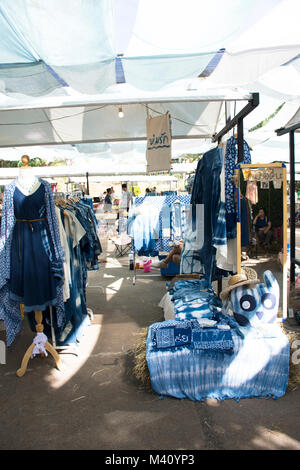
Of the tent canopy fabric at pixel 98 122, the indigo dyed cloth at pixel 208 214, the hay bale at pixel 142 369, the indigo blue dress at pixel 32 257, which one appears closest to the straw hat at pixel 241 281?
the indigo dyed cloth at pixel 208 214

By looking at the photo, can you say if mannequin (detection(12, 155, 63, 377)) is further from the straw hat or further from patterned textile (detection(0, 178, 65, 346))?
the straw hat

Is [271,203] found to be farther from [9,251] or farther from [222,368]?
[9,251]

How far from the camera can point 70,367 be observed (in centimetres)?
333

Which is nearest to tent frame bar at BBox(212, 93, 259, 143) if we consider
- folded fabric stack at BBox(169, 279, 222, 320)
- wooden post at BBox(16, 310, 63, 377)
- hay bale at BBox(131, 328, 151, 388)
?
folded fabric stack at BBox(169, 279, 222, 320)

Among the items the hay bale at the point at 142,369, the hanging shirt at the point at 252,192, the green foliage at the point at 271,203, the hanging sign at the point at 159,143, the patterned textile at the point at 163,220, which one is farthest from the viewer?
the patterned textile at the point at 163,220

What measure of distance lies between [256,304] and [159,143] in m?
2.70

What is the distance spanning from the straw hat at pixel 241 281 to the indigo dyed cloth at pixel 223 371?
532 millimetres

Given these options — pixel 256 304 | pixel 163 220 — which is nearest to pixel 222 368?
pixel 256 304

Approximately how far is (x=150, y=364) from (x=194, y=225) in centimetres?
183

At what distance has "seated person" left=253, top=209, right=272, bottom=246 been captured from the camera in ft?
12.2

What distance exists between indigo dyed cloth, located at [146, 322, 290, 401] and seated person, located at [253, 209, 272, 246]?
4.44 ft

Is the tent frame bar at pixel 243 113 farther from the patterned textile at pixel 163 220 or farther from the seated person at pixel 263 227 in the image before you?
the patterned textile at pixel 163 220

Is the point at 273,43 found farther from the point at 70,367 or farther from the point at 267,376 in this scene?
the point at 70,367

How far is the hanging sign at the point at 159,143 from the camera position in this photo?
15.3 ft
